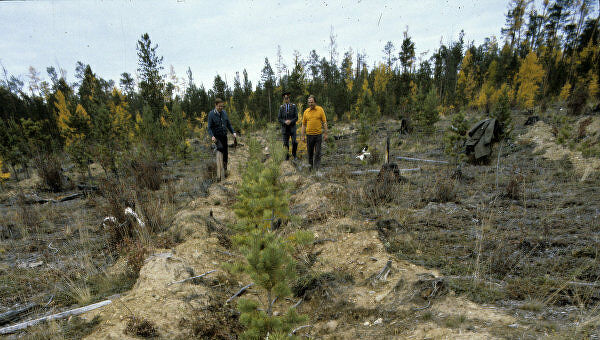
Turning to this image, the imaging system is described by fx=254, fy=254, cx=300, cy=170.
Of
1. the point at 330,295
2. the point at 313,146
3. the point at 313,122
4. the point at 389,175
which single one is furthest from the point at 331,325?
the point at 313,146

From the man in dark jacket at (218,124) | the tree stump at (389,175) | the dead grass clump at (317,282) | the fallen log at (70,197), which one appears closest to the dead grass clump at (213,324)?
the dead grass clump at (317,282)

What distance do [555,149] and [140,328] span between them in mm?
10114

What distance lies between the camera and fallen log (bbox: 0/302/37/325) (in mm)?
2229

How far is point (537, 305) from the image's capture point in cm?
180

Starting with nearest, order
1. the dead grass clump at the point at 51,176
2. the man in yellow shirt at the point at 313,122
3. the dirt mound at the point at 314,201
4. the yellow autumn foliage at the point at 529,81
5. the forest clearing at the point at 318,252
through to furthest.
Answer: the forest clearing at the point at 318,252
the dirt mound at the point at 314,201
the man in yellow shirt at the point at 313,122
the dead grass clump at the point at 51,176
the yellow autumn foliage at the point at 529,81

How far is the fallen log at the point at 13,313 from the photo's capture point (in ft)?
7.31

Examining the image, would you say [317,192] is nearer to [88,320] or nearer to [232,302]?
[232,302]

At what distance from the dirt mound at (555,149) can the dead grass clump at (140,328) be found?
7060 mm

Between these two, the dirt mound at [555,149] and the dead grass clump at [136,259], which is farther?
the dirt mound at [555,149]

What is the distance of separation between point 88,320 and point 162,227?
Answer: 7.45 feet

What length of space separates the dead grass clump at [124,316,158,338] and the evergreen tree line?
780 cm

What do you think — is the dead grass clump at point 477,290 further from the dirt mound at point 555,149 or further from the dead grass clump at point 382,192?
the dirt mound at point 555,149

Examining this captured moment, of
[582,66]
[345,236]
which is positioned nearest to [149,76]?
[345,236]

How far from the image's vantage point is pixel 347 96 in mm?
23125
